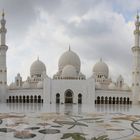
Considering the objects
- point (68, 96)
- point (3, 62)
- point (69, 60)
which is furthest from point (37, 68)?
point (3, 62)

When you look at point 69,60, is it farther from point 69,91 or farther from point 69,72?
point 69,91

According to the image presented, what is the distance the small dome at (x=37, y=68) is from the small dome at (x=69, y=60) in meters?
3.59

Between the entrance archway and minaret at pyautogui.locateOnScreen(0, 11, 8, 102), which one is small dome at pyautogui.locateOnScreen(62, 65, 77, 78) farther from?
minaret at pyautogui.locateOnScreen(0, 11, 8, 102)

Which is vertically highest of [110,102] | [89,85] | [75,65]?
[75,65]

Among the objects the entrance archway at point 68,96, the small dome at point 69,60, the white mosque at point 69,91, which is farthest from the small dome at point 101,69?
the entrance archway at point 68,96

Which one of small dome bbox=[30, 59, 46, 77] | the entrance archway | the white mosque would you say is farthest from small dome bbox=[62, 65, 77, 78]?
small dome bbox=[30, 59, 46, 77]

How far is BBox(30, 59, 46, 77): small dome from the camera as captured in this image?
40188mm

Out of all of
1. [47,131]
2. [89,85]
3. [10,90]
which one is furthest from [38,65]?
[47,131]

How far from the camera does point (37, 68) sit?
132ft

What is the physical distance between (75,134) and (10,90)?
95.3 ft

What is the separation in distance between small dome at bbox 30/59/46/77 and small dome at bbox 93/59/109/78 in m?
8.26

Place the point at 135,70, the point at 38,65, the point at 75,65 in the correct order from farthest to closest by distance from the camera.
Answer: the point at 38,65, the point at 75,65, the point at 135,70

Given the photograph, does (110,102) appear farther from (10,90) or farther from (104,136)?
(104,136)

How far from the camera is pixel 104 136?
4285mm
